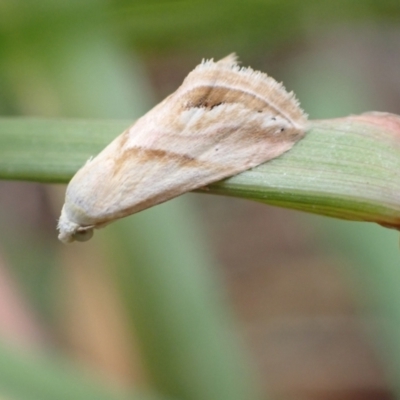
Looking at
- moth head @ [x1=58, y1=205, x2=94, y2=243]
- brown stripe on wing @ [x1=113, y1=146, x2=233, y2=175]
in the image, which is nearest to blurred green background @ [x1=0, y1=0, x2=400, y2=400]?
moth head @ [x1=58, y1=205, x2=94, y2=243]

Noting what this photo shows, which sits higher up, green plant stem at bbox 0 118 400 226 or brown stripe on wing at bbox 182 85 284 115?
brown stripe on wing at bbox 182 85 284 115

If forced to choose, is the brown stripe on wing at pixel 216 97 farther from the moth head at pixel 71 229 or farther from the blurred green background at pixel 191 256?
the blurred green background at pixel 191 256

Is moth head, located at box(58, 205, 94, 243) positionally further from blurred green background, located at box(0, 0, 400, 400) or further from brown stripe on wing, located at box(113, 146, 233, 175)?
blurred green background, located at box(0, 0, 400, 400)

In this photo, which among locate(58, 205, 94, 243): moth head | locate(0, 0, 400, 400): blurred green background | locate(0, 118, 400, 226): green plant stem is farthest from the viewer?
locate(0, 0, 400, 400): blurred green background

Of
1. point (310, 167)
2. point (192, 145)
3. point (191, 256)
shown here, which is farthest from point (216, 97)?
point (191, 256)

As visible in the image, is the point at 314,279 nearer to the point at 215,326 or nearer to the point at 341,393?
the point at 341,393

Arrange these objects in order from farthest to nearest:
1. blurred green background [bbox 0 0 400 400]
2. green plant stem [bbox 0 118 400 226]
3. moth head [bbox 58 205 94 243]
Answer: blurred green background [bbox 0 0 400 400], moth head [bbox 58 205 94 243], green plant stem [bbox 0 118 400 226]

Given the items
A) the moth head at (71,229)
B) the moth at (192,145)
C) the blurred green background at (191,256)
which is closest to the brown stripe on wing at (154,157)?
the moth at (192,145)
